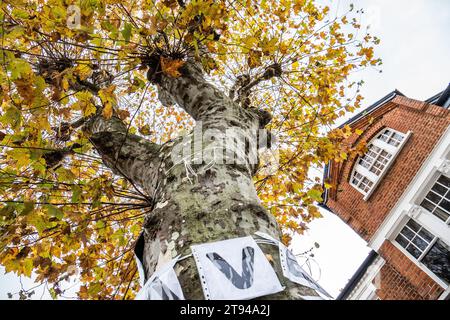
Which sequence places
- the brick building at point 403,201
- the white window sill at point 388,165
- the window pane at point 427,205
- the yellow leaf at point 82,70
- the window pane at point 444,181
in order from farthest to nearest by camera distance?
1. the white window sill at point 388,165
2. the window pane at point 427,205
3. the window pane at point 444,181
4. the brick building at point 403,201
5. the yellow leaf at point 82,70

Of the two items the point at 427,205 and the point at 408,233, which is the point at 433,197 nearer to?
the point at 427,205

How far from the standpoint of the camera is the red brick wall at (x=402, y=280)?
24.5 feet

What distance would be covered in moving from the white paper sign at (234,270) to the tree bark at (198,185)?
1.5 inches

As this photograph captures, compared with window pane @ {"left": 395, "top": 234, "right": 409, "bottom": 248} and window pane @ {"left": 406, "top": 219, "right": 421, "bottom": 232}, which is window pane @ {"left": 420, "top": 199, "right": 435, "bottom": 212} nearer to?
window pane @ {"left": 406, "top": 219, "right": 421, "bottom": 232}

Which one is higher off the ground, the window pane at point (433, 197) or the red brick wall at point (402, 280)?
the window pane at point (433, 197)

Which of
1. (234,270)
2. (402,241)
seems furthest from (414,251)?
(234,270)

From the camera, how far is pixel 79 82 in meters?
3.65

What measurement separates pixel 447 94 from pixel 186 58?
9.93 meters

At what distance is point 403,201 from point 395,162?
154 centimetres

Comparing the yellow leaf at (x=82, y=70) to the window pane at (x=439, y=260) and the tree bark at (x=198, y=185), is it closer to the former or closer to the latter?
the tree bark at (x=198, y=185)

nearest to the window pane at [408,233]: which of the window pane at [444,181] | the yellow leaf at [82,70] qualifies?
the window pane at [444,181]

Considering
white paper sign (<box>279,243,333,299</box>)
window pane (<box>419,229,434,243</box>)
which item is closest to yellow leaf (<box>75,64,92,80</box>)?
white paper sign (<box>279,243,333,299</box>)

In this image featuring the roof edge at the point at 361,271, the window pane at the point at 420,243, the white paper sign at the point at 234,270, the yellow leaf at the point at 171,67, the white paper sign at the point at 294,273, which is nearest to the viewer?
the white paper sign at the point at 234,270
